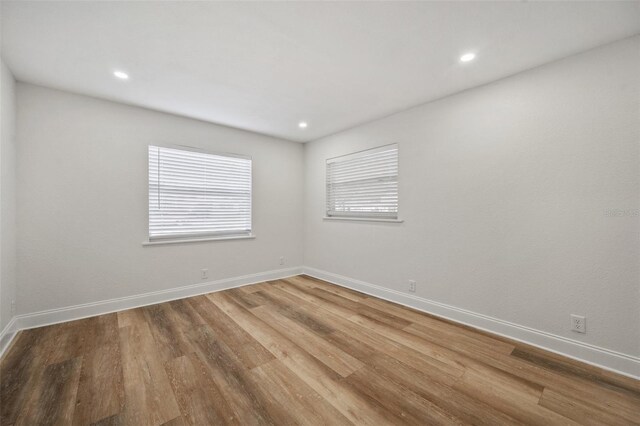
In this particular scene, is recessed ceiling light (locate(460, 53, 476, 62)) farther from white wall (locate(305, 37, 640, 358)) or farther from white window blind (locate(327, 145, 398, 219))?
white window blind (locate(327, 145, 398, 219))

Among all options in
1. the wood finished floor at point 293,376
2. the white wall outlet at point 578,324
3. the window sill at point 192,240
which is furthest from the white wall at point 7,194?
the white wall outlet at point 578,324

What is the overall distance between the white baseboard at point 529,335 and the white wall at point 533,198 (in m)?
0.06

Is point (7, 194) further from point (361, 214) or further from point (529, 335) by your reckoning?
point (529, 335)

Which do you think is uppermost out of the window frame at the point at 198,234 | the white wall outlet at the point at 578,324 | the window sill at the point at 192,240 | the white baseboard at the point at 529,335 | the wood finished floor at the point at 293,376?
the window frame at the point at 198,234

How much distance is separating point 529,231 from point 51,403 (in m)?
3.83

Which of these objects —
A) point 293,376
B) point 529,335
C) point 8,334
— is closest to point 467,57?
point 529,335

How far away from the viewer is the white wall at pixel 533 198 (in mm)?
1918

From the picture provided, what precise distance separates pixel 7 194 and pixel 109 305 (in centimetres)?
147

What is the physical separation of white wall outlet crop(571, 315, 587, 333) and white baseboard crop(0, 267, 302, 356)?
3795 mm

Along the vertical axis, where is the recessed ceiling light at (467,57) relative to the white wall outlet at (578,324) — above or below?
above

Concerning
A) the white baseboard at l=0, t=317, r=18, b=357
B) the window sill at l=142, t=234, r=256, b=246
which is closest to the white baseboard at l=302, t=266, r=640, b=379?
the window sill at l=142, t=234, r=256, b=246

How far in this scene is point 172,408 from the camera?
1.54 m

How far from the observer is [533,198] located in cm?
229

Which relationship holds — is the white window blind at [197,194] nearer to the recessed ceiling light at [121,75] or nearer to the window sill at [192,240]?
the window sill at [192,240]
